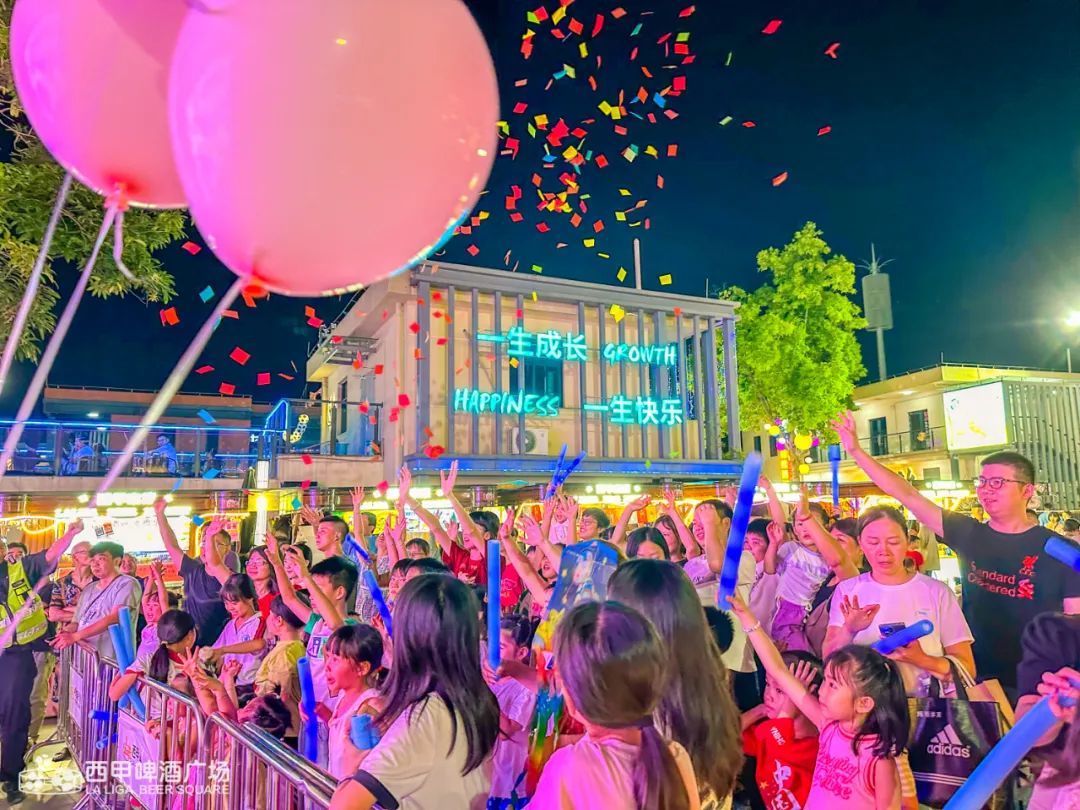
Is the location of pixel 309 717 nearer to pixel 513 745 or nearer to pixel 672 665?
pixel 513 745

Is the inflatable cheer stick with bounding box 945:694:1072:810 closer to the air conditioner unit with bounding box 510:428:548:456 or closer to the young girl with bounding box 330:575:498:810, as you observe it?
the young girl with bounding box 330:575:498:810

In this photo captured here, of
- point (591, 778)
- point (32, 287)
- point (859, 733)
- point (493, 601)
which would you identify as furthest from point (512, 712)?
point (32, 287)

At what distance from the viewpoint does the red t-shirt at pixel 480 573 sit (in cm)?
619

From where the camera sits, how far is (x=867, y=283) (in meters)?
44.3

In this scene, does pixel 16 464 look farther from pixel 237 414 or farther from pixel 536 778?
pixel 237 414

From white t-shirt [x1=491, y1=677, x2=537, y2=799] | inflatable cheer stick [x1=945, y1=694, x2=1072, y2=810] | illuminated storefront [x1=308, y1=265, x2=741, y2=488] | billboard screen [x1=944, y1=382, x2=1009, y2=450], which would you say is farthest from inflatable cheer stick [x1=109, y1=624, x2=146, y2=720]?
billboard screen [x1=944, y1=382, x2=1009, y2=450]

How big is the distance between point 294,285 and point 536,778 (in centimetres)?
178

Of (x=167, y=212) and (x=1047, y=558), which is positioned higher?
(x=167, y=212)

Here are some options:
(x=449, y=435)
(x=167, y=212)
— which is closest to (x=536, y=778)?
(x=167, y=212)

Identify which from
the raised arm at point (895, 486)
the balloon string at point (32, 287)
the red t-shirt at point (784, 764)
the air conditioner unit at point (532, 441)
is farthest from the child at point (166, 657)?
the air conditioner unit at point (532, 441)

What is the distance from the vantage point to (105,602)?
6.13 metres

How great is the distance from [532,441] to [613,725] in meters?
16.7

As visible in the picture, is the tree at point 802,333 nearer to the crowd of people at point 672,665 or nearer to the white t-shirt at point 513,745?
the crowd of people at point 672,665

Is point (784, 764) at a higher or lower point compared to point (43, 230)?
lower
